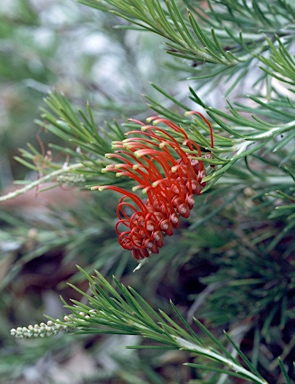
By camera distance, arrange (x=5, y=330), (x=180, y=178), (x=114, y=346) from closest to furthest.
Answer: (x=180, y=178), (x=114, y=346), (x=5, y=330)

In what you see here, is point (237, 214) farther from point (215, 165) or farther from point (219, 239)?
point (215, 165)

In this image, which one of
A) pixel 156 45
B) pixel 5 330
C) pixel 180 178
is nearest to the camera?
pixel 180 178

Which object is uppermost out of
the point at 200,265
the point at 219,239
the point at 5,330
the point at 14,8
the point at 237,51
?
the point at 237,51

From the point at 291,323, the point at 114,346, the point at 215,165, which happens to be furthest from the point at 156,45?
the point at 215,165

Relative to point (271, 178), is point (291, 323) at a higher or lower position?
lower

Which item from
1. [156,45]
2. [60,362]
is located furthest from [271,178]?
[156,45]

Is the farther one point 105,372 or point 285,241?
point 105,372

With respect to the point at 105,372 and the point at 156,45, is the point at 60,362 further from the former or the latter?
the point at 156,45

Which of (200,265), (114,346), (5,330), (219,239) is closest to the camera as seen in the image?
(219,239)

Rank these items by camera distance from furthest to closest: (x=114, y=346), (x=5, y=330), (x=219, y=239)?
(x=5, y=330)
(x=114, y=346)
(x=219, y=239)
